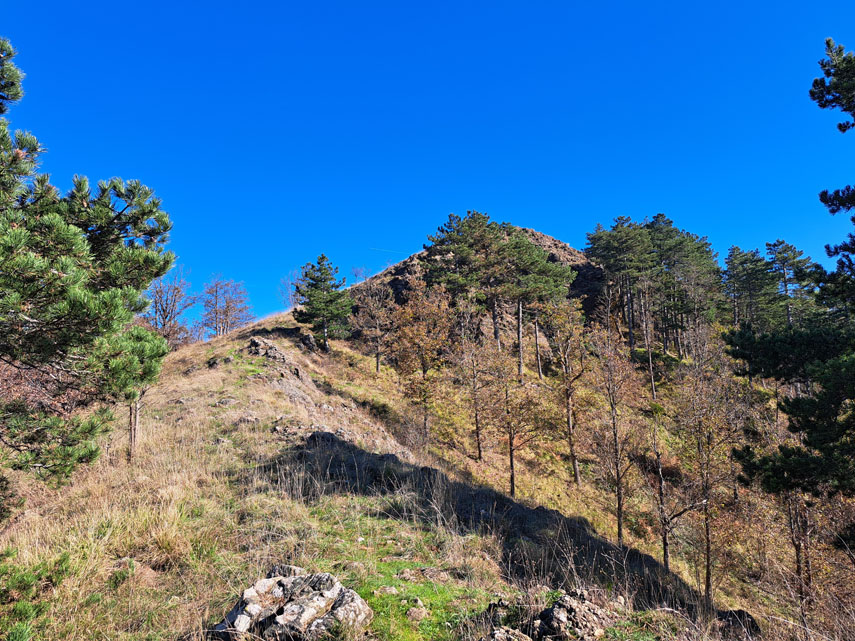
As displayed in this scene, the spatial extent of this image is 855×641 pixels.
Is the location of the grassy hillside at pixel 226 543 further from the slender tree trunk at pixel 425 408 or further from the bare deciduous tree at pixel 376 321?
the bare deciduous tree at pixel 376 321

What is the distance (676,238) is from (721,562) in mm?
39955

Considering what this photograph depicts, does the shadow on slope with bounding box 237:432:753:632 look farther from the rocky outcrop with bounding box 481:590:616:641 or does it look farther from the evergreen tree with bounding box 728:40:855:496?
the evergreen tree with bounding box 728:40:855:496

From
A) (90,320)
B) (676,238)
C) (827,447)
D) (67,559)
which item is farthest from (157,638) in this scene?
(676,238)

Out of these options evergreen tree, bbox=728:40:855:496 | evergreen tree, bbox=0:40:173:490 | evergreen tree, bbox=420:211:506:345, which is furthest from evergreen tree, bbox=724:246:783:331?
evergreen tree, bbox=0:40:173:490

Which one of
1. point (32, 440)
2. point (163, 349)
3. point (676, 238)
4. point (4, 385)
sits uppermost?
point (676, 238)

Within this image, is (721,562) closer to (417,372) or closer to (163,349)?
(417,372)

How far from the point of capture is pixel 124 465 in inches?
312

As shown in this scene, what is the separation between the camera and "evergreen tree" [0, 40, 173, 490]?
12.7 feet

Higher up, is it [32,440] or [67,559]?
[32,440]

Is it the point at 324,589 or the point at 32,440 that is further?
the point at 32,440

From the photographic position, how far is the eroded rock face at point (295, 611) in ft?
9.82

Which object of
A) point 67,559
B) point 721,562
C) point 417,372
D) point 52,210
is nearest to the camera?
point 67,559

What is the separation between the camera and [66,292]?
3.95m

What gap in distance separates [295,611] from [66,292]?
4.24m
